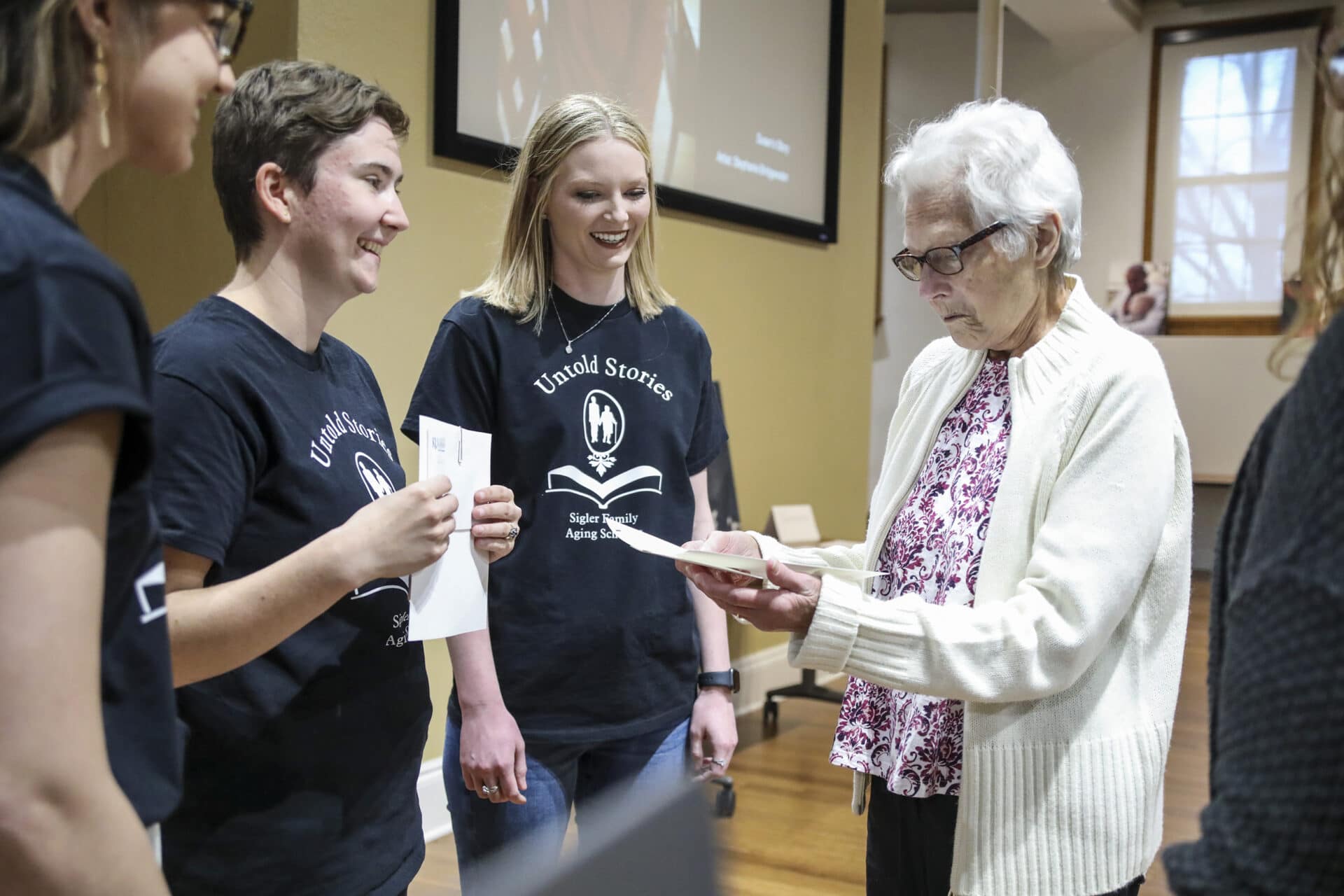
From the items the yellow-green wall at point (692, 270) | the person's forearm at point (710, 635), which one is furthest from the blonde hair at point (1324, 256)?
the yellow-green wall at point (692, 270)

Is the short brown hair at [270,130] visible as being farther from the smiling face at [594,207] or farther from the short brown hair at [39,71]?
the short brown hair at [39,71]

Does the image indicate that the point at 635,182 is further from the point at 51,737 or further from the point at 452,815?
the point at 51,737

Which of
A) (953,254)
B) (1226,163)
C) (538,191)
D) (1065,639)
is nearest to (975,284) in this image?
(953,254)

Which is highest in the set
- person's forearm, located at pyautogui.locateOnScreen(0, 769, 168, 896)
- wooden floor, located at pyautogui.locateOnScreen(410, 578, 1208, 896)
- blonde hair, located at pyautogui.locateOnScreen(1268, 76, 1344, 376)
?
blonde hair, located at pyautogui.locateOnScreen(1268, 76, 1344, 376)

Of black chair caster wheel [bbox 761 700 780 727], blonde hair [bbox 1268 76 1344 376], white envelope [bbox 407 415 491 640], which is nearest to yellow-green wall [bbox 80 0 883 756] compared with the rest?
black chair caster wheel [bbox 761 700 780 727]

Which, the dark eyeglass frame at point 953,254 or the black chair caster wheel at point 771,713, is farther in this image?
the black chair caster wheel at point 771,713

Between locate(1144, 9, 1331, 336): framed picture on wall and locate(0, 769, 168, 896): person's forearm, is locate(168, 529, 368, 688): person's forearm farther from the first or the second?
locate(1144, 9, 1331, 336): framed picture on wall

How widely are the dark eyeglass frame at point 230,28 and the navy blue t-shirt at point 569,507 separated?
0.84m

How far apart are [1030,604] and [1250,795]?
2.03 ft

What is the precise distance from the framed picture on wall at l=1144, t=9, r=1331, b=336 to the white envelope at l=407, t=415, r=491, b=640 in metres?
8.20

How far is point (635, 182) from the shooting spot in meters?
1.78

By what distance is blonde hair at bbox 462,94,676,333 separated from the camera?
1740 mm

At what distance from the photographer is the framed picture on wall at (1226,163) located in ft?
26.5

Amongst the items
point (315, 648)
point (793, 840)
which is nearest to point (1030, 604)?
point (315, 648)
